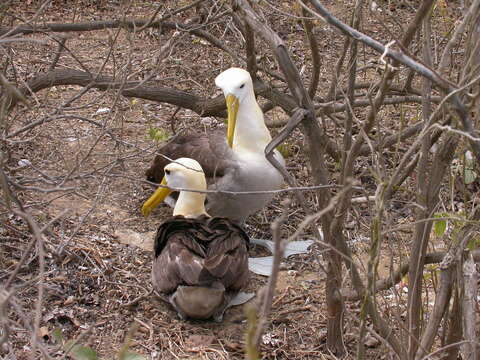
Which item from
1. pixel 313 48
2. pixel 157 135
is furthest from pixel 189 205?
pixel 313 48

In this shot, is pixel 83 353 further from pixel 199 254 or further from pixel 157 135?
pixel 157 135

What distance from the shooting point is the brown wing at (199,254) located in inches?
165

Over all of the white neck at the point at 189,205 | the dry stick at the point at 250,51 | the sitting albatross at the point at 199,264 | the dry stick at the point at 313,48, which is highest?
the dry stick at the point at 250,51

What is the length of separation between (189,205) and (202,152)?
1.58 ft

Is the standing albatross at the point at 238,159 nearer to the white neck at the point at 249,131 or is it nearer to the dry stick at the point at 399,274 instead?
the white neck at the point at 249,131

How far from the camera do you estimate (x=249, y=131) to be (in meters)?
5.06

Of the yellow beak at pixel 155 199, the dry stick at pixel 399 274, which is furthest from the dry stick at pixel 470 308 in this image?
the yellow beak at pixel 155 199

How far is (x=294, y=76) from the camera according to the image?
3166mm

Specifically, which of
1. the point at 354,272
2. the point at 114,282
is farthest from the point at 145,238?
the point at 354,272

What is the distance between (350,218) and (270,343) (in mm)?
1371

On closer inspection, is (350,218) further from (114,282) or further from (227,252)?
(114,282)

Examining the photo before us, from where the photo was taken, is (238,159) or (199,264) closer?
(199,264)

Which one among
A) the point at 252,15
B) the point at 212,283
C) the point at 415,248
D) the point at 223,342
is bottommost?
the point at 223,342

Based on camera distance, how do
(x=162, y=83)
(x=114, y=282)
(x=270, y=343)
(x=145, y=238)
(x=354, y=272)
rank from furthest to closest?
(x=162, y=83) < (x=145, y=238) < (x=114, y=282) < (x=270, y=343) < (x=354, y=272)
